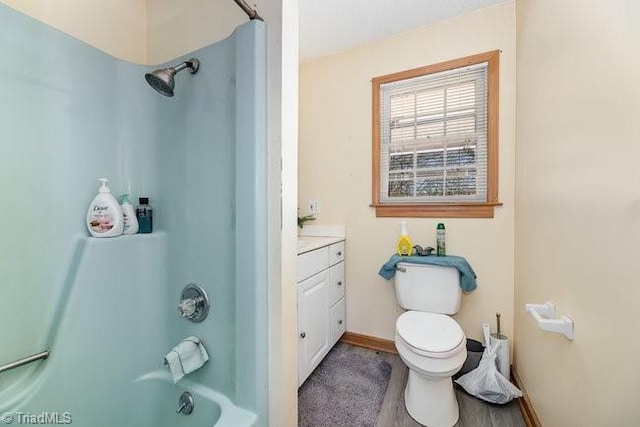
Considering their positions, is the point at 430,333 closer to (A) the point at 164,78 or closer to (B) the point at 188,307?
(B) the point at 188,307

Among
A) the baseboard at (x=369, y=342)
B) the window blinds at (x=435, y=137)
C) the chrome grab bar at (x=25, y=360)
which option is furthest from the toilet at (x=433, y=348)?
the chrome grab bar at (x=25, y=360)

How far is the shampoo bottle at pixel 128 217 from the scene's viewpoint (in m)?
A: 0.99

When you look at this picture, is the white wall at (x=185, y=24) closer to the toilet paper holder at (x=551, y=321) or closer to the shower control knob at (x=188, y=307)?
the shower control knob at (x=188, y=307)

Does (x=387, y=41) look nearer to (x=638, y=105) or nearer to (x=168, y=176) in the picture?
(x=638, y=105)

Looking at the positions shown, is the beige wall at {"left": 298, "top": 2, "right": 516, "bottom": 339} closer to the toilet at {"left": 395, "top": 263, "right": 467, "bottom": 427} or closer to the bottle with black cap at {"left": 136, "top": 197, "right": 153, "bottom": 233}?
the toilet at {"left": 395, "top": 263, "right": 467, "bottom": 427}

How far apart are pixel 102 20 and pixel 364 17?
1.44 m

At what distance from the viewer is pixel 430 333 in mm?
1299

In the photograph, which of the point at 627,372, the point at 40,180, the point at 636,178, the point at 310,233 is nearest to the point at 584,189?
the point at 636,178

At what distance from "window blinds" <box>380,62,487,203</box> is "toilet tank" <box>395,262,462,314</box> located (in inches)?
19.4

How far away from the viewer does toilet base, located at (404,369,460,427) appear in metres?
1.24

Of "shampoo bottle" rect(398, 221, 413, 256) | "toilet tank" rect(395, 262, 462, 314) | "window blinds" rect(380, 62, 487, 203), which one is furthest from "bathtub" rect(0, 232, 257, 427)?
"window blinds" rect(380, 62, 487, 203)

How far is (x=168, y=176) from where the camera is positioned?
1.02 metres

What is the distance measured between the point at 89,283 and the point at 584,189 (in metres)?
1.69

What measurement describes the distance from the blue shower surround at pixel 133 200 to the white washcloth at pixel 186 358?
0.11 ft
